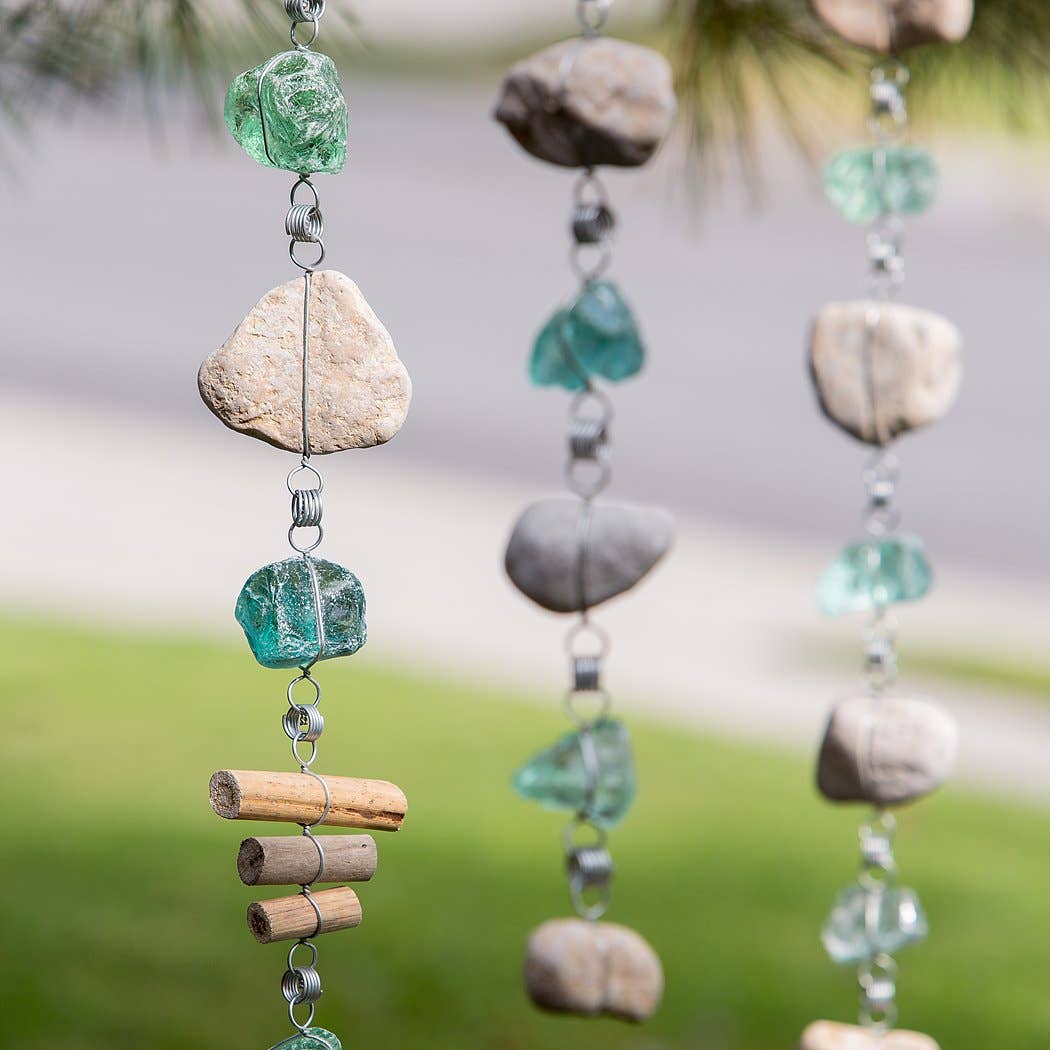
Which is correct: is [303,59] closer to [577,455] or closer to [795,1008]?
[577,455]

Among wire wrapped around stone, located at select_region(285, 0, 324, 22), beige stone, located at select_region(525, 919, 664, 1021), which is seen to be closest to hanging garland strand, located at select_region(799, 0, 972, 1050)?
beige stone, located at select_region(525, 919, 664, 1021)

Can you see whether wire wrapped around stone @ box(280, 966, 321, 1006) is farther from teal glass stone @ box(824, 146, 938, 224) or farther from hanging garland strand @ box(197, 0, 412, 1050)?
teal glass stone @ box(824, 146, 938, 224)

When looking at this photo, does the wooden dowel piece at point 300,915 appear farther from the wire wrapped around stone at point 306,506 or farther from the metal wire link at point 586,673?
the metal wire link at point 586,673

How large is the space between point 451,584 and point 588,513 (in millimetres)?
3194

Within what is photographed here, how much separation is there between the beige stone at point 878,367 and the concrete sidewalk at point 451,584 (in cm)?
220

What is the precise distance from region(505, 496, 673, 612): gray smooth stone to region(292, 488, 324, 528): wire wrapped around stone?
35 cm

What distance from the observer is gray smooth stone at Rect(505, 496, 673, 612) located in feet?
3.81

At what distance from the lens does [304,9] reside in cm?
→ 84

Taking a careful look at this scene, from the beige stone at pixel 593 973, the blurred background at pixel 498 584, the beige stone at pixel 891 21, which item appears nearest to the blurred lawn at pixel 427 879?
the blurred background at pixel 498 584

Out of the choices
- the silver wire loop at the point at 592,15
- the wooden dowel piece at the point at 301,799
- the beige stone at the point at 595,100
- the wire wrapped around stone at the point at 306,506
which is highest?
the silver wire loop at the point at 592,15

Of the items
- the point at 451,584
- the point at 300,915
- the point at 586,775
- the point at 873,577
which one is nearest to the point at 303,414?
the point at 300,915

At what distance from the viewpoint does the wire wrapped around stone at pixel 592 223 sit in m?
1.17

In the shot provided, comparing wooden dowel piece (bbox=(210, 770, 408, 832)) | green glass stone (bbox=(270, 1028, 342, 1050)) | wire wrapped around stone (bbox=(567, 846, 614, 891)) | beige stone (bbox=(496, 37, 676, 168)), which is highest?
beige stone (bbox=(496, 37, 676, 168))

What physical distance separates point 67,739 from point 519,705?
949 millimetres
